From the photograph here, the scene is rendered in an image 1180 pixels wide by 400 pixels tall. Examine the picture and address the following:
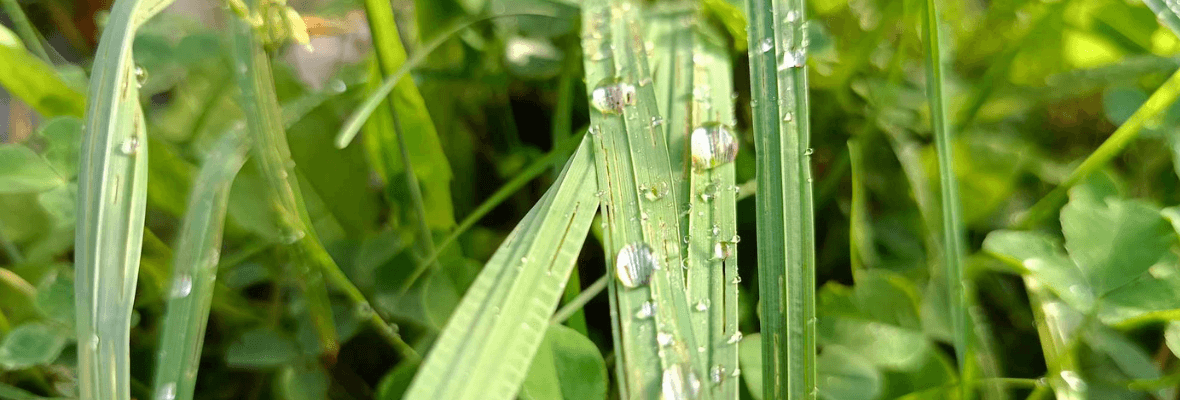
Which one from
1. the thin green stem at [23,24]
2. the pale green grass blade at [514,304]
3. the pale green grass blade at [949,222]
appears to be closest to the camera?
the pale green grass blade at [514,304]

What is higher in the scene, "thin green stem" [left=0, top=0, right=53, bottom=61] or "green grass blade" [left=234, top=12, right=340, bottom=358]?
"thin green stem" [left=0, top=0, right=53, bottom=61]

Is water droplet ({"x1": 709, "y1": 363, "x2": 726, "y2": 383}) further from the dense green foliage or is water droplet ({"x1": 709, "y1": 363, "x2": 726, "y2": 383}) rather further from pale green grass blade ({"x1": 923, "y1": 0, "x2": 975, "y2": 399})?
pale green grass blade ({"x1": 923, "y1": 0, "x2": 975, "y2": 399})

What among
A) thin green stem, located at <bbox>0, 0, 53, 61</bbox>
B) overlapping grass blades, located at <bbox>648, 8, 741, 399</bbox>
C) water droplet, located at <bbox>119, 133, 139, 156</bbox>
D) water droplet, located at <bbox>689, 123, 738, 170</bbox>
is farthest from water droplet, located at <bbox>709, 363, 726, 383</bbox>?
thin green stem, located at <bbox>0, 0, 53, 61</bbox>

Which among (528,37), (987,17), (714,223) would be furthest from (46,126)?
(987,17)

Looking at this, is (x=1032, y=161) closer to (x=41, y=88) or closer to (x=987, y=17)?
(x=987, y=17)

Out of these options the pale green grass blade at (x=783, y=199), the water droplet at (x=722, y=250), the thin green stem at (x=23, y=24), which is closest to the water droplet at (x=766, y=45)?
the pale green grass blade at (x=783, y=199)

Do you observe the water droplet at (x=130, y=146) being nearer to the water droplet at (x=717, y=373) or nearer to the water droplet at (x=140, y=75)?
the water droplet at (x=140, y=75)
